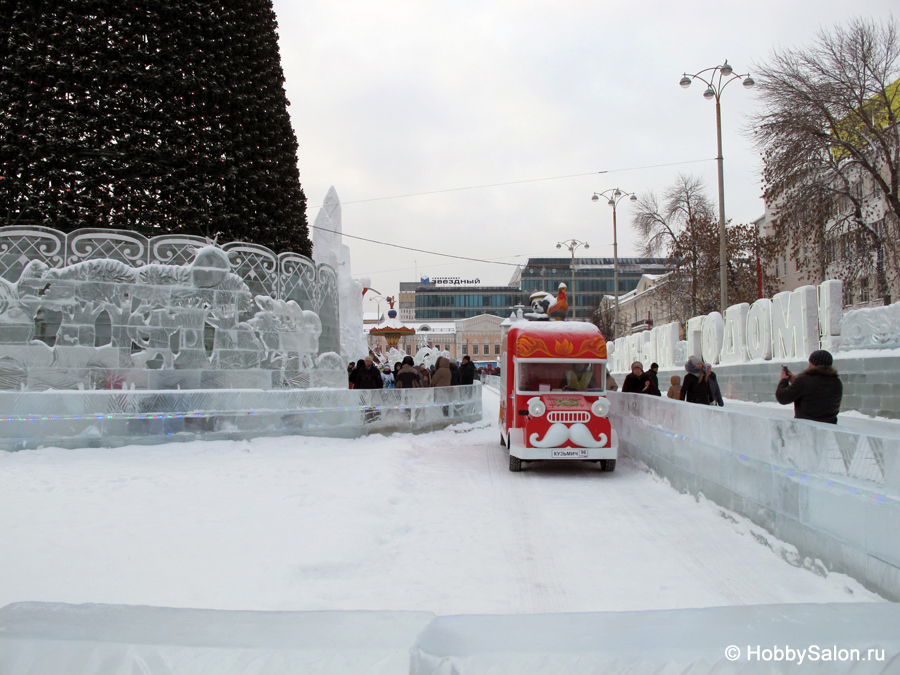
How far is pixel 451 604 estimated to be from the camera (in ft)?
15.6

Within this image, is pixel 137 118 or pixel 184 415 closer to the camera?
pixel 184 415

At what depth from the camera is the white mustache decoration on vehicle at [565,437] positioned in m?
10.6

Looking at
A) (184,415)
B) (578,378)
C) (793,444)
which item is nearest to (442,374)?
(578,378)

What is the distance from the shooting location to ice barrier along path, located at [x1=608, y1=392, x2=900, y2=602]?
4.46m

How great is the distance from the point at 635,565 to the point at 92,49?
64.3 feet

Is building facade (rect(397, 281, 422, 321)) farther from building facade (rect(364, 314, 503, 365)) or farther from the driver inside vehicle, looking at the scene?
the driver inside vehicle

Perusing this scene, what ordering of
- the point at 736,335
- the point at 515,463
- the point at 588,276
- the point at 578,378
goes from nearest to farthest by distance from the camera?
the point at 515,463 → the point at 578,378 → the point at 736,335 → the point at 588,276

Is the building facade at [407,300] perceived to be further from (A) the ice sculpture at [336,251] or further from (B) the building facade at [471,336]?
(A) the ice sculpture at [336,251]

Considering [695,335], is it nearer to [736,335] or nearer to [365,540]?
[736,335]

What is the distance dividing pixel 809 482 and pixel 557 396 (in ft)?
18.8

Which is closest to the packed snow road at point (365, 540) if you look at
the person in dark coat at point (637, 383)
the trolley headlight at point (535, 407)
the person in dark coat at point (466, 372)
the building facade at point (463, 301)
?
the trolley headlight at point (535, 407)

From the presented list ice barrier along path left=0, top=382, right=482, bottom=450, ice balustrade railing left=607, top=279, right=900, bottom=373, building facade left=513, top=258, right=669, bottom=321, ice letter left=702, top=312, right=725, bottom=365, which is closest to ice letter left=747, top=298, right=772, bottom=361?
ice balustrade railing left=607, top=279, right=900, bottom=373

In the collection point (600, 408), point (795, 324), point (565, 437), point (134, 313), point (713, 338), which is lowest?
point (565, 437)

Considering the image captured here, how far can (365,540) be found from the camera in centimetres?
632
